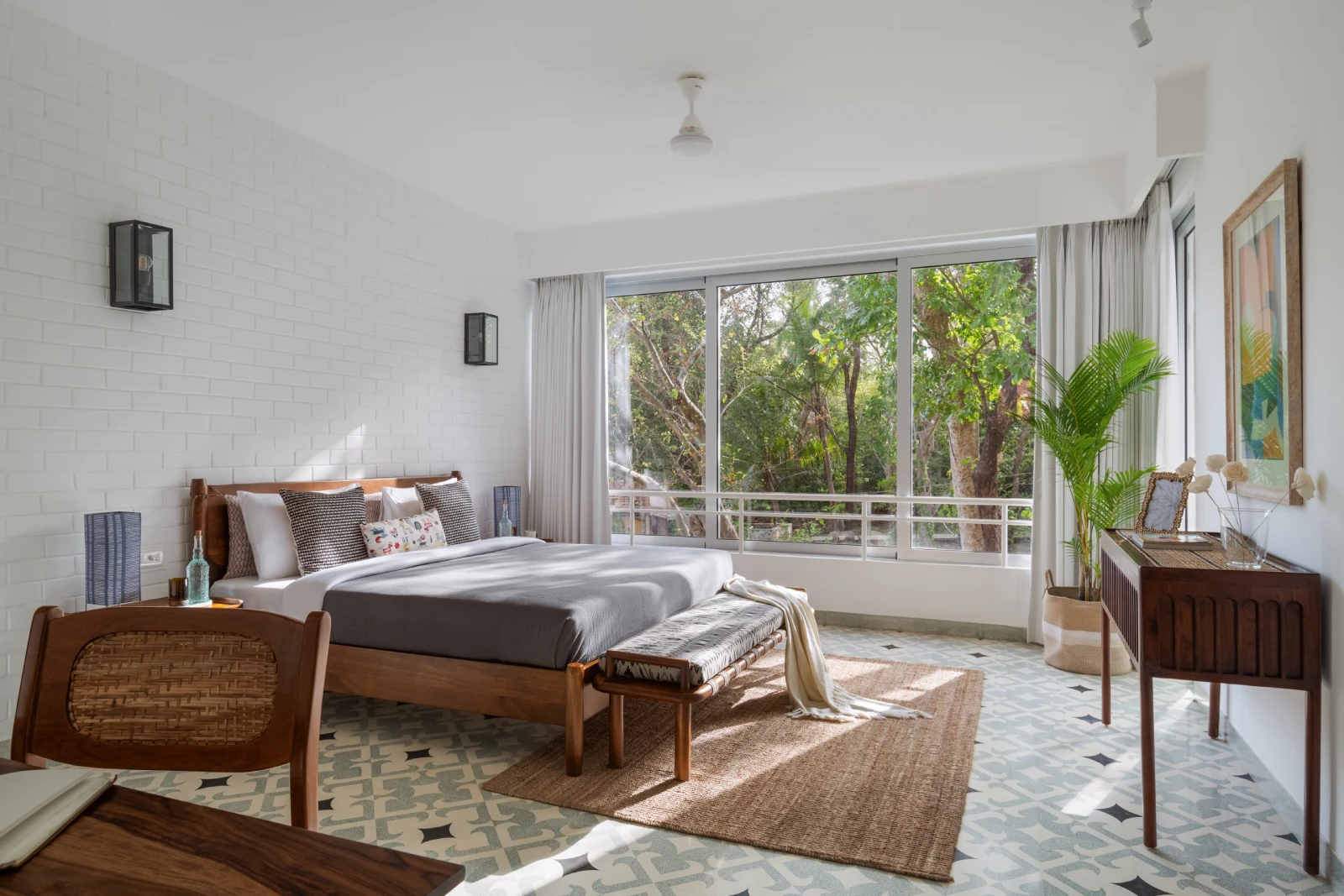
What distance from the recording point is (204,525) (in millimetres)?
3781

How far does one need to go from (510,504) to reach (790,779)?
3.26 m

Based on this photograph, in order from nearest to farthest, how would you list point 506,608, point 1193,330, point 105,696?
1. point 105,696
2. point 506,608
3. point 1193,330

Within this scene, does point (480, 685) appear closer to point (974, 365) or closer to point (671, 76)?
point (671, 76)

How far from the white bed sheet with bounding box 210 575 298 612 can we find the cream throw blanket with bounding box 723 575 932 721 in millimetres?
2156

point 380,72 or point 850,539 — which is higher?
point 380,72

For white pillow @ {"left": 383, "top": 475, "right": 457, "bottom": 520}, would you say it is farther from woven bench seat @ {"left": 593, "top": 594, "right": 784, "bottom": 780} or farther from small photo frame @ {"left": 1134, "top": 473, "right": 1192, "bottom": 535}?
small photo frame @ {"left": 1134, "top": 473, "right": 1192, "bottom": 535}

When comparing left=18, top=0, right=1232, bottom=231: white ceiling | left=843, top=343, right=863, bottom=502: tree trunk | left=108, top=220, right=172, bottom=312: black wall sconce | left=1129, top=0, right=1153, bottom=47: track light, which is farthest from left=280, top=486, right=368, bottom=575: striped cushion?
left=1129, top=0, right=1153, bottom=47: track light

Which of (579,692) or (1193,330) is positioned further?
(1193,330)

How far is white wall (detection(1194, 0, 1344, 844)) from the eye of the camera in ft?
7.32

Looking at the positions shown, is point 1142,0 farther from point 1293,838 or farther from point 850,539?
point 850,539

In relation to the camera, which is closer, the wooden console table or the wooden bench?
the wooden console table

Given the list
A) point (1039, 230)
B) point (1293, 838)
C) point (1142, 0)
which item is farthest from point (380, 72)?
point (1293, 838)

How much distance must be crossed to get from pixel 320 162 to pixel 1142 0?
12.8 feet

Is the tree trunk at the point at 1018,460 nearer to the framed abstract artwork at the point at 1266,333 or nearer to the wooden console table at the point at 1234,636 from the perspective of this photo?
the framed abstract artwork at the point at 1266,333
